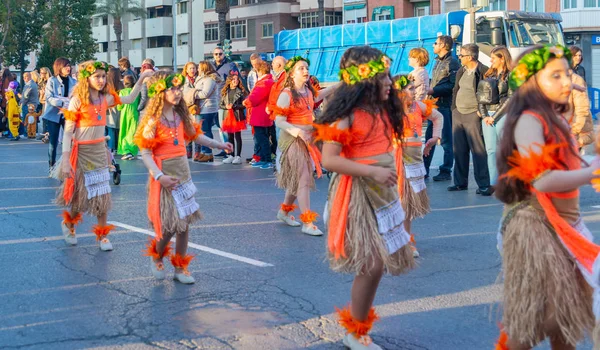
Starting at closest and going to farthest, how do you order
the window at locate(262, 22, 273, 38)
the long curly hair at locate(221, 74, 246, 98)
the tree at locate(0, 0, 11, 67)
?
1. the long curly hair at locate(221, 74, 246, 98)
2. the tree at locate(0, 0, 11, 67)
3. the window at locate(262, 22, 273, 38)

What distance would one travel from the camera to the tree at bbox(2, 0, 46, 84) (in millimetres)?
46375

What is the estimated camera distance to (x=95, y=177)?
8.23m

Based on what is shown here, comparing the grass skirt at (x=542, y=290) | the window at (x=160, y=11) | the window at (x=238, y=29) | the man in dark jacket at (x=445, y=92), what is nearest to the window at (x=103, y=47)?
the window at (x=160, y=11)

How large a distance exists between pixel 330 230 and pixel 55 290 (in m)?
2.71

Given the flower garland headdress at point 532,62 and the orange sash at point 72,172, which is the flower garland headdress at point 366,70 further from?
the orange sash at point 72,172

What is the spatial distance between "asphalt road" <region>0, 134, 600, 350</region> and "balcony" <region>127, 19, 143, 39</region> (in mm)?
72500

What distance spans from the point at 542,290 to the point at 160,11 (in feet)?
258

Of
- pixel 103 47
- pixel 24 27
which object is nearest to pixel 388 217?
pixel 24 27

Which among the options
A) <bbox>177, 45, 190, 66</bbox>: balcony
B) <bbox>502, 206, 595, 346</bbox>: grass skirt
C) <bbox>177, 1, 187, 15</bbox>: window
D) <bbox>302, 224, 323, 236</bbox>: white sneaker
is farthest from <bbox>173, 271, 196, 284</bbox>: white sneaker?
<bbox>177, 1, 187, 15</bbox>: window

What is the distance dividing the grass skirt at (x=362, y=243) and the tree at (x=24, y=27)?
43.9 metres

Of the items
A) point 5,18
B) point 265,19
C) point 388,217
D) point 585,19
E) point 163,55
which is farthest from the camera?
point 163,55

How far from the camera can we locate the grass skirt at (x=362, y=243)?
4.93 meters

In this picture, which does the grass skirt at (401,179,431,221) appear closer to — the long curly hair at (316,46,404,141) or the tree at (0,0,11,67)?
the long curly hair at (316,46,404,141)

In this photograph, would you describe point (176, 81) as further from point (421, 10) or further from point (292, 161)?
point (421, 10)
